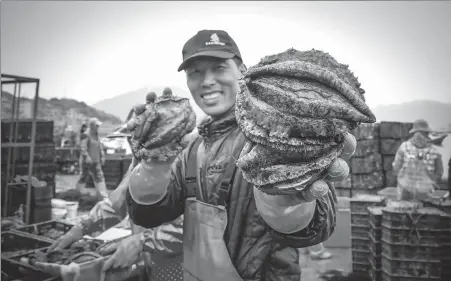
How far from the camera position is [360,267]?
3.47 m

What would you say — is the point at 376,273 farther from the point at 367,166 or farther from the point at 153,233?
the point at 367,166

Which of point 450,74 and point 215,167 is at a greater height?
point 450,74

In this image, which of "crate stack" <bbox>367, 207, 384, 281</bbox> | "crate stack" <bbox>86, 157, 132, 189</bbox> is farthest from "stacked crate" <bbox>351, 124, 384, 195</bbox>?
"crate stack" <bbox>86, 157, 132, 189</bbox>

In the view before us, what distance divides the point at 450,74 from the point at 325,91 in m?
0.94

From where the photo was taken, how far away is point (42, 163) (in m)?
5.05

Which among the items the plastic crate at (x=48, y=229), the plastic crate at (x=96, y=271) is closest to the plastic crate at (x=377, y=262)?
the plastic crate at (x=96, y=271)

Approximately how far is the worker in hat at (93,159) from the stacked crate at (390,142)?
211 inches

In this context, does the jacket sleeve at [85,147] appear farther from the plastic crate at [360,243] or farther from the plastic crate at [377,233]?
the plastic crate at [377,233]

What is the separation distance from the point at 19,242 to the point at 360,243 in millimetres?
3459

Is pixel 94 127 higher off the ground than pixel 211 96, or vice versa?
pixel 94 127

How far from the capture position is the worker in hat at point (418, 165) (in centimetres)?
388

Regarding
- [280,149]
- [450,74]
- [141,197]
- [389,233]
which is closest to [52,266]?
[141,197]

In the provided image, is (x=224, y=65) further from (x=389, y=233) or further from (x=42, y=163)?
(x=42, y=163)

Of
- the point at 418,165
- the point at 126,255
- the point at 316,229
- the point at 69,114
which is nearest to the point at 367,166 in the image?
the point at 418,165
